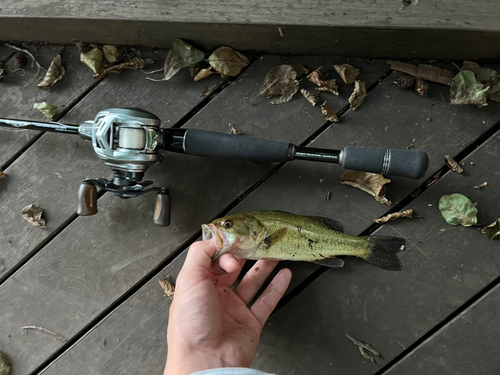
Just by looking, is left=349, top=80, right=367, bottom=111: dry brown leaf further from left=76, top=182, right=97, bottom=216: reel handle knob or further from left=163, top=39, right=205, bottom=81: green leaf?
left=76, top=182, right=97, bottom=216: reel handle knob

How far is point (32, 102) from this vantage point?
215cm

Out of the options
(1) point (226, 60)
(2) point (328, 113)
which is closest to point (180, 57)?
(1) point (226, 60)

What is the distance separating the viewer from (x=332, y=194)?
Answer: 1938 millimetres

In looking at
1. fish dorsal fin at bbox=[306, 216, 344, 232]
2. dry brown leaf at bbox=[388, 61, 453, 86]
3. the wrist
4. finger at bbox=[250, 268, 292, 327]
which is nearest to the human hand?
the wrist

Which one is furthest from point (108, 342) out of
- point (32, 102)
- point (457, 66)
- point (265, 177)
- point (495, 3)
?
point (495, 3)

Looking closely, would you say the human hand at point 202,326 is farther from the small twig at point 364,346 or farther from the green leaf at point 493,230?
the green leaf at point 493,230

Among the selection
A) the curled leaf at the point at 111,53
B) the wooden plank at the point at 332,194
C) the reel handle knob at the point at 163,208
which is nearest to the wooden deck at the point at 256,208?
the wooden plank at the point at 332,194

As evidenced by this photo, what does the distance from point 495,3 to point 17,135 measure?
2733 millimetres

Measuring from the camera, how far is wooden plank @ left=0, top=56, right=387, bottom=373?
200cm

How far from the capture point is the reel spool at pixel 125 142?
64.6 inches

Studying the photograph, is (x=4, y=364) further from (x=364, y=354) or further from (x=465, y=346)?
(x=465, y=346)

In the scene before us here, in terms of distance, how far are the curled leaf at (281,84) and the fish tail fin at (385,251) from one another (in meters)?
0.93

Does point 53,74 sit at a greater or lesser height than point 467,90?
lesser

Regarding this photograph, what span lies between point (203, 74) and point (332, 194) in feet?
3.37
